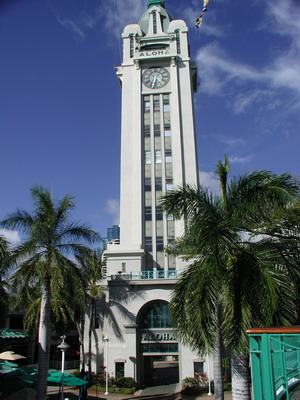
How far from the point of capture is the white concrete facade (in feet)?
104

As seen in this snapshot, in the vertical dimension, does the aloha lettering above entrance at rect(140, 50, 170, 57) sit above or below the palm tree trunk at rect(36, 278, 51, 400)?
above

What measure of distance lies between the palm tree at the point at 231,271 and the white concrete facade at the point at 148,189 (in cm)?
1983

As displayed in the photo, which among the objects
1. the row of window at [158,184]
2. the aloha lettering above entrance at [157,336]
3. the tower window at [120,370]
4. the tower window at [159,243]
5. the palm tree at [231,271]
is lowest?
the tower window at [120,370]

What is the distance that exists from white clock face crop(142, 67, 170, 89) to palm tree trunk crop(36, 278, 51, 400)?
3825 centimetres

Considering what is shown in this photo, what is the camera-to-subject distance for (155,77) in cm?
5047

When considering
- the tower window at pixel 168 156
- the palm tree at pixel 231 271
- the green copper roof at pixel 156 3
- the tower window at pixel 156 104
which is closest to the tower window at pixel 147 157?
the tower window at pixel 168 156

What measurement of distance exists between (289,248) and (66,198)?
11.4m

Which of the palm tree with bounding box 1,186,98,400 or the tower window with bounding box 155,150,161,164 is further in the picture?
the tower window with bounding box 155,150,161,164

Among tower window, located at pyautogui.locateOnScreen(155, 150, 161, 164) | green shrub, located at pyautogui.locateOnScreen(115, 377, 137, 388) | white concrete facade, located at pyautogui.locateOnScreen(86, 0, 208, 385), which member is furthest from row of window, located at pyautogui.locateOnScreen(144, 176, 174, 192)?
green shrub, located at pyautogui.locateOnScreen(115, 377, 137, 388)

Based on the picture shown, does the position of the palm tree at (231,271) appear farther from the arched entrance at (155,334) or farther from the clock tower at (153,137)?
the clock tower at (153,137)

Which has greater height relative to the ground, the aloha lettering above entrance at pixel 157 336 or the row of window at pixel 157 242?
Result: the row of window at pixel 157 242

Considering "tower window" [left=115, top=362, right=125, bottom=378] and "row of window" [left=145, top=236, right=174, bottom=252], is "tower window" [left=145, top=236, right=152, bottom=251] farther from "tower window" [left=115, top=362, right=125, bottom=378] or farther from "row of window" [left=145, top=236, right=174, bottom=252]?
"tower window" [left=115, top=362, right=125, bottom=378]

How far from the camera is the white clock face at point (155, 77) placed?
50031 mm

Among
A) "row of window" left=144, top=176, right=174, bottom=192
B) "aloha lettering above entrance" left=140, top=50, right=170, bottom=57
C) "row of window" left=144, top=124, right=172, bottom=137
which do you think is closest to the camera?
"row of window" left=144, top=176, right=174, bottom=192
